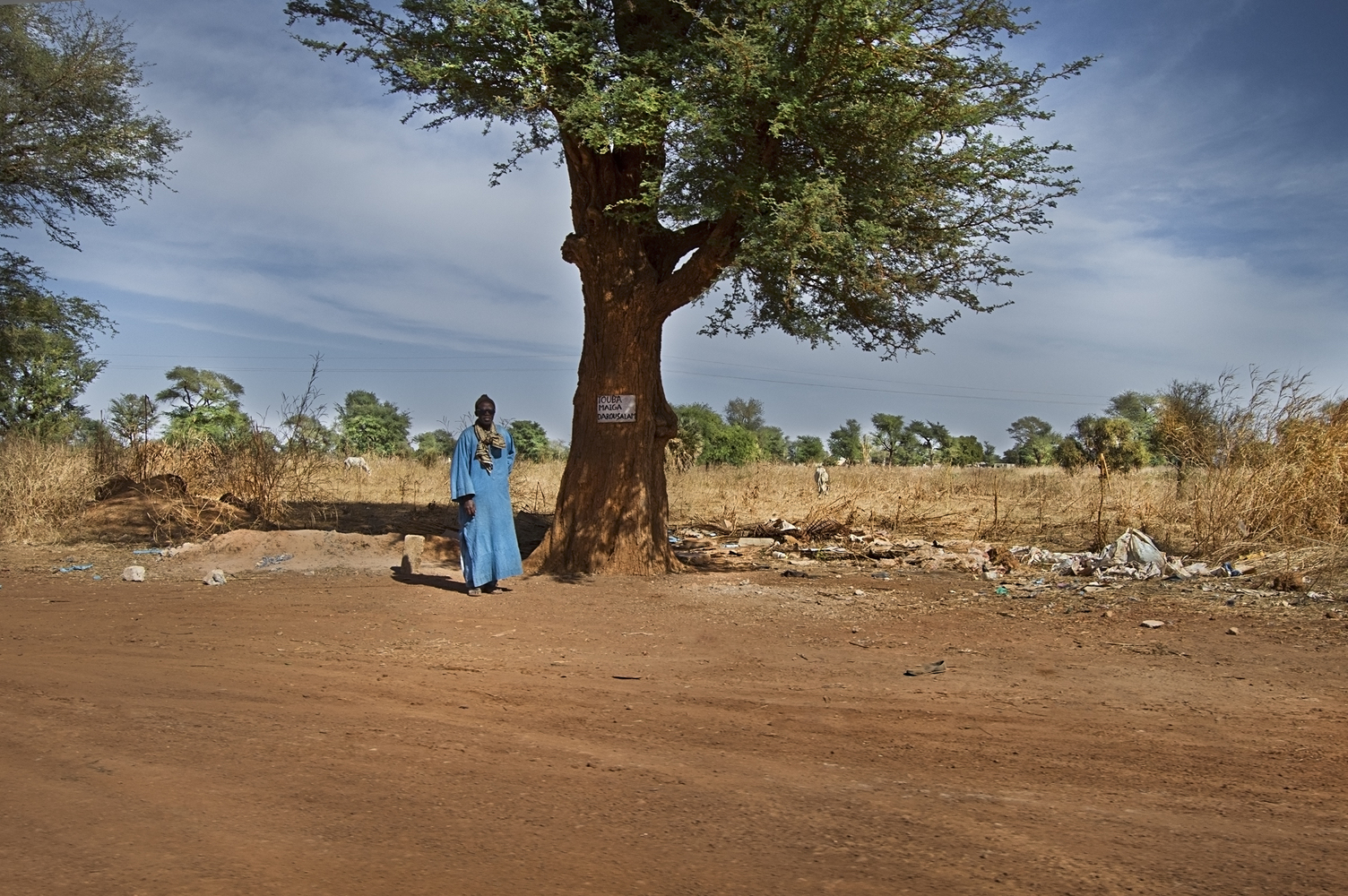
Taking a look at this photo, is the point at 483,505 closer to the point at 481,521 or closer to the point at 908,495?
the point at 481,521

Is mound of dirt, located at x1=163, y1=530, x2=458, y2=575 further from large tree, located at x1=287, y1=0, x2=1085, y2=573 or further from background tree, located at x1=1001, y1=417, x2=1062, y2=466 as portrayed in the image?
background tree, located at x1=1001, y1=417, x2=1062, y2=466

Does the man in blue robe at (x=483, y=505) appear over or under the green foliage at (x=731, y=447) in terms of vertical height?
under

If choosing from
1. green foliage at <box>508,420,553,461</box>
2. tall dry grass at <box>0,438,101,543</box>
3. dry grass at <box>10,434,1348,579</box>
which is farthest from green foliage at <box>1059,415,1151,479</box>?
tall dry grass at <box>0,438,101,543</box>

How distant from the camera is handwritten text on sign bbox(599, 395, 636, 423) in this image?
11586mm

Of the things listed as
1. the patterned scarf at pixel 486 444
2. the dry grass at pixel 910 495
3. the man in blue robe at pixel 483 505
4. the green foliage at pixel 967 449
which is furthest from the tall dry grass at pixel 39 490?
the green foliage at pixel 967 449

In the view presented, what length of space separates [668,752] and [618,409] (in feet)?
21.7

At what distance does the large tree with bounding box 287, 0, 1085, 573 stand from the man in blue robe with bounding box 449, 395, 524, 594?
1.64 meters

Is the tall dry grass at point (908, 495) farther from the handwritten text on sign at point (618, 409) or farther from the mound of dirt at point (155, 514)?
the handwritten text on sign at point (618, 409)

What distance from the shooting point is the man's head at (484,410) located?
10.2 meters

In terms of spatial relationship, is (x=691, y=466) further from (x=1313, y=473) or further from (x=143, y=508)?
(x=1313, y=473)

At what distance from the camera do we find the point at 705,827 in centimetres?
420

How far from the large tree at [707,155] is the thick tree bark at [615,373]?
0.07 ft

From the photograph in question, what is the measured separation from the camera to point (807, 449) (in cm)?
5991

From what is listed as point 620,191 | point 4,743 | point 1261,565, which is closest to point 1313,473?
point 1261,565
